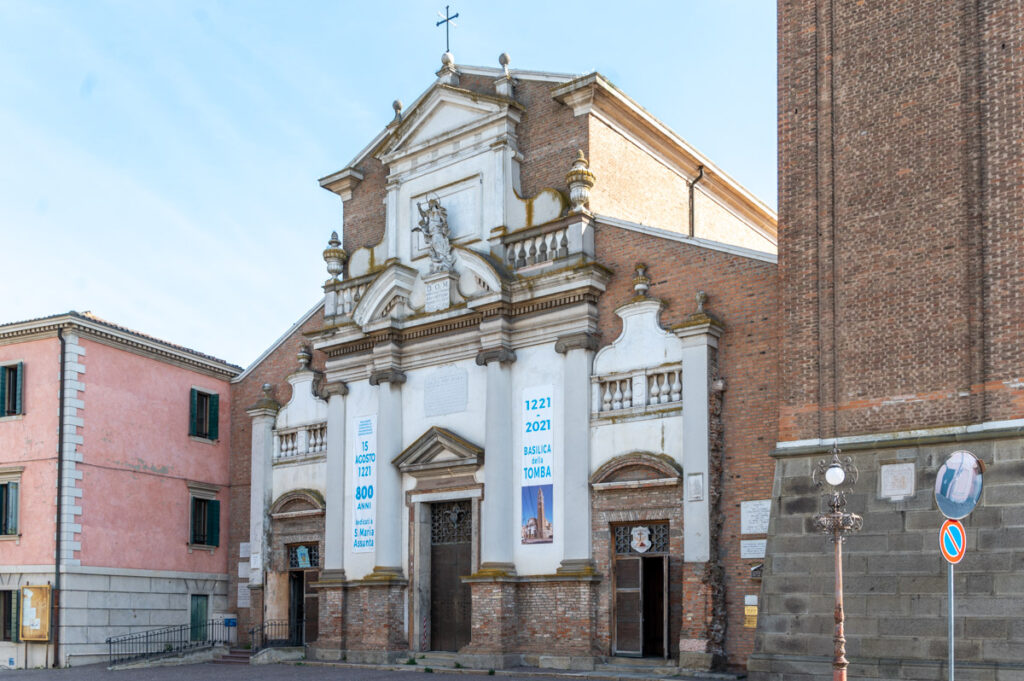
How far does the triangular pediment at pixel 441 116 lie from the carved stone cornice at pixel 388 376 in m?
4.88

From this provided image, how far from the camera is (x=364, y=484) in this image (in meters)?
24.9

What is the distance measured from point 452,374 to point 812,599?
9.84 meters

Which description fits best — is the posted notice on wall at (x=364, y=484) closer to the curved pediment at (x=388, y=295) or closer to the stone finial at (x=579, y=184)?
the curved pediment at (x=388, y=295)

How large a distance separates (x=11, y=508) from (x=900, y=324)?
19158 millimetres

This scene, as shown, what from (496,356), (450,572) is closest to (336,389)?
(496,356)

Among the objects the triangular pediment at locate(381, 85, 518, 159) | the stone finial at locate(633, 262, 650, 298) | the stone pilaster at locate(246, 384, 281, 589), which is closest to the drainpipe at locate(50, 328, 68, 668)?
the stone pilaster at locate(246, 384, 281, 589)

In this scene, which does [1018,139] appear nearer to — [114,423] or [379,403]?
[379,403]

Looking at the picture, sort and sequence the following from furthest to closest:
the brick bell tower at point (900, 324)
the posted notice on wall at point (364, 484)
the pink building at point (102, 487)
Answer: the pink building at point (102, 487)
the posted notice on wall at point (364, 484)
the brick bell tower at point (900, 324)

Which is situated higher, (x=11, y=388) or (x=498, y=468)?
(x=11, y=388)

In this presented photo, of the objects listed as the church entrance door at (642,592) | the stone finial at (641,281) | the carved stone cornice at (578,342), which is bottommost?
the church entrance door at (642,592)

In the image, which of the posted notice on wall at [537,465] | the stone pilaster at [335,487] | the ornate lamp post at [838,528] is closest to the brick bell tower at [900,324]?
the ornate lamp post at [838,528]

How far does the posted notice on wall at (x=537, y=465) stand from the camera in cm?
2175

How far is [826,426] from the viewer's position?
1697cm

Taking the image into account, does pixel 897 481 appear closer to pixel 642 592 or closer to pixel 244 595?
pixel 642 592
